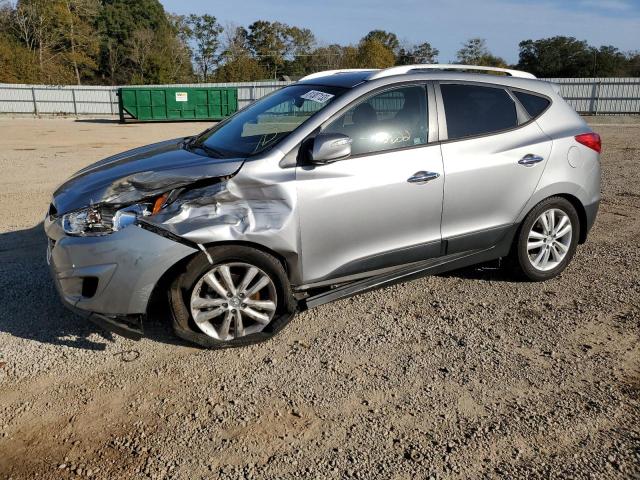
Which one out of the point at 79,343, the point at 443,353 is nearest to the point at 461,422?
the point at 443,353

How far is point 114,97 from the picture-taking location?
37688 millimetres

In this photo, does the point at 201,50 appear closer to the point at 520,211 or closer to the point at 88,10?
the point at 88,10

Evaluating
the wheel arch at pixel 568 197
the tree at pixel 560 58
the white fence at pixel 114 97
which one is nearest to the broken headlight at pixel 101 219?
the wheel arch at pixel 568 197

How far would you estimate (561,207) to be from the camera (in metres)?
4.66

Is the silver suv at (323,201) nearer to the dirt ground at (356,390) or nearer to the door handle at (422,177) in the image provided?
the door handle at (422,177)

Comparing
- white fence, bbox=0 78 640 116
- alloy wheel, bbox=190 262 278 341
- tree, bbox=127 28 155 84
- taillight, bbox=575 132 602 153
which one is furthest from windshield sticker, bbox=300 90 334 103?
tree, bbox=127 28 155 84

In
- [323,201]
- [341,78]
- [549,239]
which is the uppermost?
[341,78]

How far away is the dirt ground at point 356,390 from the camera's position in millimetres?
2590

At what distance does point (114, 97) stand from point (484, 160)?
3815 centimetres

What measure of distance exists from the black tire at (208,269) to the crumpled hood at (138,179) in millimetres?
516

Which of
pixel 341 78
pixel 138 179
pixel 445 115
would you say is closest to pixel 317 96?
pixel 341 78

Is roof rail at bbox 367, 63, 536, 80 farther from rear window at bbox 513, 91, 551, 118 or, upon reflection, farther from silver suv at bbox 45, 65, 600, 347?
rear window at bbox 513, 91, 551, 118

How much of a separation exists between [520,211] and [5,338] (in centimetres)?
400

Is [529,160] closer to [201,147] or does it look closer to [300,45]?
[201,147]
